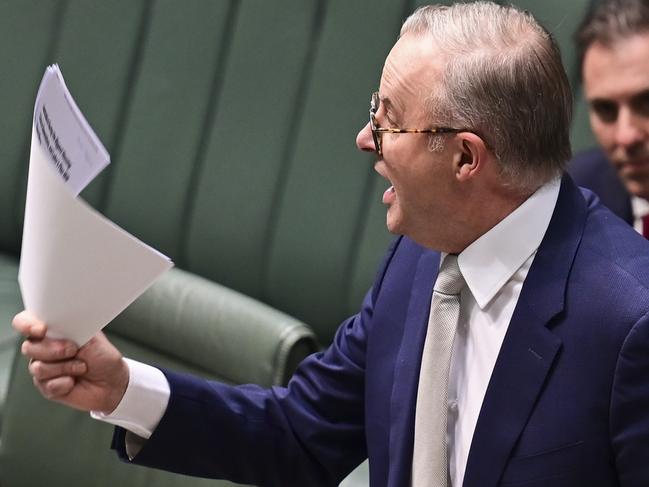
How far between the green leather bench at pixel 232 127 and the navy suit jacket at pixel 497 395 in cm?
83

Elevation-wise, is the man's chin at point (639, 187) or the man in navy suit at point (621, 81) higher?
the man in navy suit at point (621, 81)

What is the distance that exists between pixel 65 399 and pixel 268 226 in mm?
1377

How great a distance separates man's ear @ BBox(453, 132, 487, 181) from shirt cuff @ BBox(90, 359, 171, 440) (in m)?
0.46

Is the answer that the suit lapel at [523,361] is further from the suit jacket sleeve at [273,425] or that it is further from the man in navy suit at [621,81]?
the man in navy suit at [621,81]

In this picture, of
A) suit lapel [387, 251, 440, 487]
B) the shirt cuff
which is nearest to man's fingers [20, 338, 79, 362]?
the shirt cuff

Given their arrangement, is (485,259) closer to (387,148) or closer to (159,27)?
(387,148)

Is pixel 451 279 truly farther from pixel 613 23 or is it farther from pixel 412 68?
pixel 613 23

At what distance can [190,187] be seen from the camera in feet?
9.75

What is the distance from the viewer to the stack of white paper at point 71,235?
1.33 meters

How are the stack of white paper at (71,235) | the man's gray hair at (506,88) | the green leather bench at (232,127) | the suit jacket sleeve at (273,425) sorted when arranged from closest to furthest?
the stack of white paper at (71,235) < the man's gray hair at (506,88) < the suit jacket sleeve at (273,425) < the green leather bench at (232,127)

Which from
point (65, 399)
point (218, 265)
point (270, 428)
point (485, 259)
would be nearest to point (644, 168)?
point (485, 259)

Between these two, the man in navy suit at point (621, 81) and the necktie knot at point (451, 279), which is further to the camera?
the man in navy suit at point (621, 81)

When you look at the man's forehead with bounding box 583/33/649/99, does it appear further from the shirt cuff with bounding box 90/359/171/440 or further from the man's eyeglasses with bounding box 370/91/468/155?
the shirt cuff with bounding box 90/359/171/440

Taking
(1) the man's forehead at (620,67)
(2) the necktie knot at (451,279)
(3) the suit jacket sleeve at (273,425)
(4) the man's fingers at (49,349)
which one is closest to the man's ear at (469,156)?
(2) the necktie knot at (451,279)
